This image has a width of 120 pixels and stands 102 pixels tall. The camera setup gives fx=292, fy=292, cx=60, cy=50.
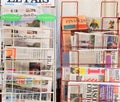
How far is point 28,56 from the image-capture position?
1961 millimetres

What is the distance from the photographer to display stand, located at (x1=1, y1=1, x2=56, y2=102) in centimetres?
195

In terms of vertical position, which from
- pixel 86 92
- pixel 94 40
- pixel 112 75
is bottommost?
pixel 86 92

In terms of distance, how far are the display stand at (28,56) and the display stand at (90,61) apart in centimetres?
10

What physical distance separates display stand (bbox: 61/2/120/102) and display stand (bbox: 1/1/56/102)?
10 centimetres

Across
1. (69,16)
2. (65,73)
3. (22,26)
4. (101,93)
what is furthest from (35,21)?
(101,93)

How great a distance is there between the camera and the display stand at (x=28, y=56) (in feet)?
6.40

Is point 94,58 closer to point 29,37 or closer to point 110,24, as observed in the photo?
point 110,24

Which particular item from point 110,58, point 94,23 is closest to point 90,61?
point 110,58

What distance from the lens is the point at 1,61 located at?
1.99 metres

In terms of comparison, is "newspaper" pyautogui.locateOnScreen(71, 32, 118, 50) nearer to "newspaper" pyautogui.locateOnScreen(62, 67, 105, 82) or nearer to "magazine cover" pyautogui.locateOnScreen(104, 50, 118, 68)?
"magazine cover" pyautogui.locateOnScreen(104, 50, 118, 68)

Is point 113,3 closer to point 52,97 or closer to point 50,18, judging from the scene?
point 50,18

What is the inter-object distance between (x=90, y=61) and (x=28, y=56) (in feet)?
1.38

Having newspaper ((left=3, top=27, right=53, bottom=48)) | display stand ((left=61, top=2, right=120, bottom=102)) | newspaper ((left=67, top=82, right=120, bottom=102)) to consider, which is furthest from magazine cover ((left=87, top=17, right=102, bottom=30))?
newspaper ((left=67, top=82, right=120, bottom=102))

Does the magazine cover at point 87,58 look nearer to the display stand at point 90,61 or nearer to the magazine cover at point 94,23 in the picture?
the display stand at point 90,61
